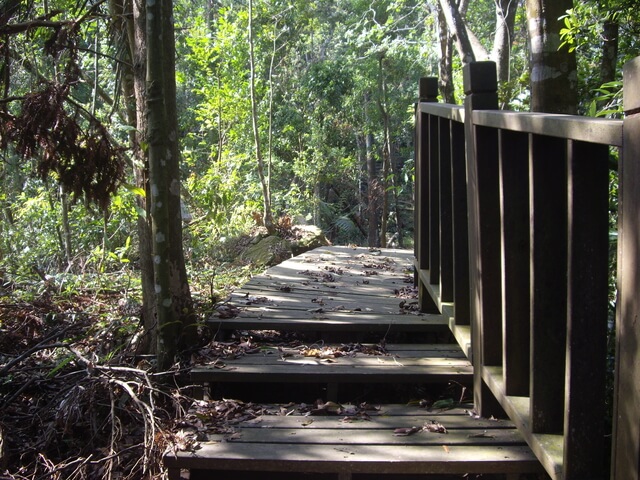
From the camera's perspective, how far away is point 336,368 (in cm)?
344

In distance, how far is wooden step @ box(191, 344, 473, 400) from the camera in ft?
11.0

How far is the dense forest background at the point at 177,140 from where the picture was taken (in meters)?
4.00

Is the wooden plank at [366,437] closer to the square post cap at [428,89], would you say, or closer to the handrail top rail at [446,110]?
the handrail top rail at [446,110]

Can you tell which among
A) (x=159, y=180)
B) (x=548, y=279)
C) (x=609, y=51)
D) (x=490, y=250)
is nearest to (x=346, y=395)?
(x=490, y=250)

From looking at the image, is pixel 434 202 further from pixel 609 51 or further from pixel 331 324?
pixel 609 51

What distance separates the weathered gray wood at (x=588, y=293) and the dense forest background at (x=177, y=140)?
52.8 inches

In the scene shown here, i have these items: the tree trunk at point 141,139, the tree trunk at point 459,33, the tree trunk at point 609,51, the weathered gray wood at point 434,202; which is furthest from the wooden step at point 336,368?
the tree trunk at point 459,33

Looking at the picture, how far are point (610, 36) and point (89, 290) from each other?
5.09 metres

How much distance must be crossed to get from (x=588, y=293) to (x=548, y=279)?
1.34 ft

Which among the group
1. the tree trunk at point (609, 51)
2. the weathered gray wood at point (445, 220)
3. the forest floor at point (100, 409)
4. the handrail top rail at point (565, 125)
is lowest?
the forest floor at point (100, 409)

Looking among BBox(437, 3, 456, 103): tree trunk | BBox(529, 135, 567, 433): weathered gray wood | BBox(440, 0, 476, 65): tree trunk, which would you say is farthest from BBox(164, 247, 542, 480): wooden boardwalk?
BBox(437, 3, 456, 103): tree trunk

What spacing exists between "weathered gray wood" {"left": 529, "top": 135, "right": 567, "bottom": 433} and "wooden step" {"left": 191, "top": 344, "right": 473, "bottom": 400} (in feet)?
3.81

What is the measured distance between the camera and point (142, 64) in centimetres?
412

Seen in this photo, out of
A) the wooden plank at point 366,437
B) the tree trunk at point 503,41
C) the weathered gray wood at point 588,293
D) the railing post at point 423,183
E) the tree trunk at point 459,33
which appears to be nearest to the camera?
the weathered gray wood at point 588,293
